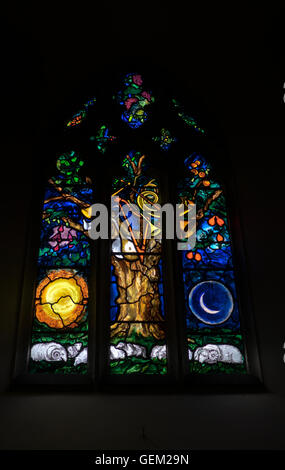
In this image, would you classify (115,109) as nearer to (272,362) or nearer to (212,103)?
(212,103)

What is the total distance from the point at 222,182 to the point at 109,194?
1.00m

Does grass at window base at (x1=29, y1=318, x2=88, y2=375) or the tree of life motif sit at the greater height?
the tree of life motif

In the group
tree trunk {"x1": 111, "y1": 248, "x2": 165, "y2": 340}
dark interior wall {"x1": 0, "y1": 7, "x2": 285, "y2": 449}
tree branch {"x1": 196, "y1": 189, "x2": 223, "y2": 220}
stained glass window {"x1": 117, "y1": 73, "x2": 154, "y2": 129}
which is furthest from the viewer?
stained glass window {"x1": 117, "y1": 73, "x2": 154, "y2": 129}

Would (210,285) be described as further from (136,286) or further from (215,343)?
(136,286)

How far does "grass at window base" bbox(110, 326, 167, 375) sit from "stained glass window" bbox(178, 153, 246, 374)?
0.71 feet

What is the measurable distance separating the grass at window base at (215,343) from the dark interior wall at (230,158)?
190 millimetres

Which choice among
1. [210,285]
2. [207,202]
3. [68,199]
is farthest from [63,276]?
[207,202]

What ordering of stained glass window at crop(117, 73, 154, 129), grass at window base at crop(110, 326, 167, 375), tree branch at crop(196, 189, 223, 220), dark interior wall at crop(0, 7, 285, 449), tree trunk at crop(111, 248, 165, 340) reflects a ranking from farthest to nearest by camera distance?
1. stained glass window at crop(117, 73, 154, 129)
2. tree branch at crop(196, 189, 223, 220)
3. tree trunk at crop(111, 248, 165, 340)
4. grass at window base at crop(110, 326, 167, 375)
5. dark interior wall at crop(0, 7, 285, 449)

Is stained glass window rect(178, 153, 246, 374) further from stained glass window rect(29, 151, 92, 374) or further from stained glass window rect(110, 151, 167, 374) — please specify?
stained glass window rect(29, 151, 92, 374)

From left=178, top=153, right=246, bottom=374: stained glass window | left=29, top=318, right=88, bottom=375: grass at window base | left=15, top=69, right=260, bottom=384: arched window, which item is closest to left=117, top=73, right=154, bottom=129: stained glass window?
left=15, top=69, right=260, bottom=384: arched window

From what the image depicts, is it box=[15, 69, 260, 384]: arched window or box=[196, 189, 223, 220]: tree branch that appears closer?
box=[15, 69, 260, 384]: arched window

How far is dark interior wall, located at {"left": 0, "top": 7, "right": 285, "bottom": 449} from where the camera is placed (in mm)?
2406

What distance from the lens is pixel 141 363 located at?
2969mm

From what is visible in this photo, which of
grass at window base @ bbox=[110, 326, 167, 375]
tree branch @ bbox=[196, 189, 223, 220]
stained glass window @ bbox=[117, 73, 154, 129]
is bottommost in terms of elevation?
grass at window base @ bbox=[110, 326, 167, 375]
